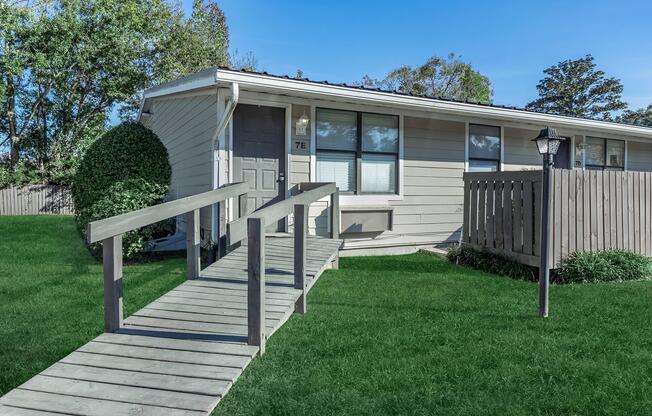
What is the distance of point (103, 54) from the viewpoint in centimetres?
1795

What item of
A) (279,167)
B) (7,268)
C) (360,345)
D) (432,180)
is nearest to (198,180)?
(279,167)

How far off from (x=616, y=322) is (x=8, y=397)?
14.0 feet

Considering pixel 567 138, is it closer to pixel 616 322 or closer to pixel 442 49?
pixel 616 322

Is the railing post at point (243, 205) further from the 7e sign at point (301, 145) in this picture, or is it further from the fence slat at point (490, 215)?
the fence slat at point (490, 215)

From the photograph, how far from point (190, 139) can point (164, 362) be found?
5.78m

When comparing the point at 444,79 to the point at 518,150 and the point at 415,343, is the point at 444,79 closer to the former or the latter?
the point at 518,150

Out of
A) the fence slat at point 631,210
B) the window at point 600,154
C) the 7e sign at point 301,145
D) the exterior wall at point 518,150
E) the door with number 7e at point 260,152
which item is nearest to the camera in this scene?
the fence slat at point 631,210

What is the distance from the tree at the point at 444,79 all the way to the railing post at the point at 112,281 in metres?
25.1

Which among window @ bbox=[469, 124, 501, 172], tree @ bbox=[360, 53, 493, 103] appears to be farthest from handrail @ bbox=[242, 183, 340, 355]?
tree @ bbox=[360, 53, 493, 103]

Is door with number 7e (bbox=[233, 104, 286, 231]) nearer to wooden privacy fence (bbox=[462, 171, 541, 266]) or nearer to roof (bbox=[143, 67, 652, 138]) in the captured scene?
roof (bbox=[143, 67, 652, 138])

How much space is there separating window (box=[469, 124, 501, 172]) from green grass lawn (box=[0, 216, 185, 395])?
5481 mm

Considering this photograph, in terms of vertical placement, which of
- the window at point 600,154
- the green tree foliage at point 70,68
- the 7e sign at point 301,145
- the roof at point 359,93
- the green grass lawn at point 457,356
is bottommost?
the green grass lawn at point 457,356

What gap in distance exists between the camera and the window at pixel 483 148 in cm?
826

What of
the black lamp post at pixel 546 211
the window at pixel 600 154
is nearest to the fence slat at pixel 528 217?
the black lamp post at pixel 546 211
